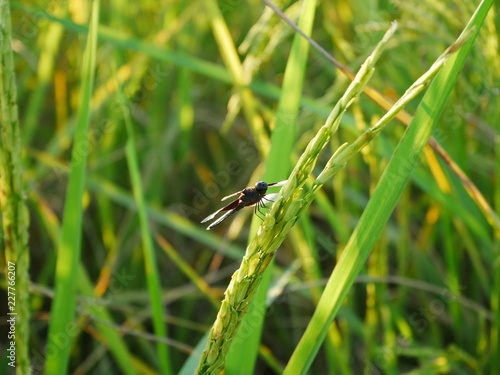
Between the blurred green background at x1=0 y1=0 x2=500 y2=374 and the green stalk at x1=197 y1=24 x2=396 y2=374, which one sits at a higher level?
the blurred green background at x1=0 y1=0 x2=500 y2=374

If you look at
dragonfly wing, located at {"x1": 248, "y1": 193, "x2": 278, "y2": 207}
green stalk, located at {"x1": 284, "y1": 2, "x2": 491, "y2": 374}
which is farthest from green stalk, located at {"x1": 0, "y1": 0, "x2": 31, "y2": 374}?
green stalk, located at {"x1": 284, "y1": 2, "x2": 491, "y2": 374}

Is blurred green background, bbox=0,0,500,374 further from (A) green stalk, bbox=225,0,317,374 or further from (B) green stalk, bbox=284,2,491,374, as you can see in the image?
(B) green stalk, bbox=284,2,491,374

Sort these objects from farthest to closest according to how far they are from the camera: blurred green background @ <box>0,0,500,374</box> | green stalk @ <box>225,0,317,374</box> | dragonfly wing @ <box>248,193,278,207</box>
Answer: blurred green background @ <box>0,0,500,374</box> < green stalk @ <box>225,0,317,374</box> < dragonfly wing @ <box>248,193,278,207</box>

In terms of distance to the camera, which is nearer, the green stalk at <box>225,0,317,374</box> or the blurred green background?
the green stalk at <box>225,0,317,374</box>

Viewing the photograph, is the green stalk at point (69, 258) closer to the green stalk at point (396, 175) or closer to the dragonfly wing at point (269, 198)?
the dragonfly wing at point (269, 198)

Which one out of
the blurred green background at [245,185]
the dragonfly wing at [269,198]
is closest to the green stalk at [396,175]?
the dragonfly wing at [269,198]

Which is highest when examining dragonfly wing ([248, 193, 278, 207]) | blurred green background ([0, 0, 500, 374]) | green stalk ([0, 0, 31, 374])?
blurred green background ([0, 0, 500, 374])

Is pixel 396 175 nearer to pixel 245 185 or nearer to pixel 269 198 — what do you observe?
pixel 269 198

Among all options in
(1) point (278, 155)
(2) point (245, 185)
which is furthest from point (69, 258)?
(2) point (245, 185)

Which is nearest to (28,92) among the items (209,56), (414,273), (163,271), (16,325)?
(209,56)
